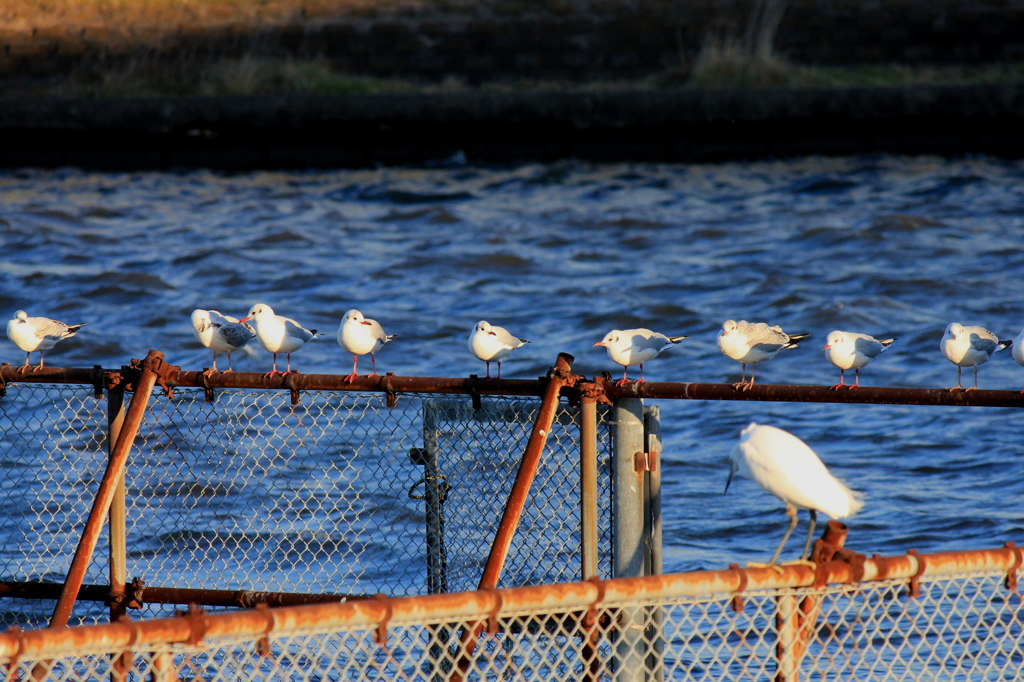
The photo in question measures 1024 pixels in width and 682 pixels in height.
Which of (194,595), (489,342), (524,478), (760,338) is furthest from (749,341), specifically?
(194,595)

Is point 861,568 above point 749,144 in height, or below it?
above

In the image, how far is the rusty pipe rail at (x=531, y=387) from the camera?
12.7ft

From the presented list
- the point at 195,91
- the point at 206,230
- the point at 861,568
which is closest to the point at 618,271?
the point at 206,230

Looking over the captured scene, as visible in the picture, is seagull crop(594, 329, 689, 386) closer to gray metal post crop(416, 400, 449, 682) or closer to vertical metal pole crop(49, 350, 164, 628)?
gray metal post crop(416, 400, 449, 682)

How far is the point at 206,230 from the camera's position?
52.9 ft

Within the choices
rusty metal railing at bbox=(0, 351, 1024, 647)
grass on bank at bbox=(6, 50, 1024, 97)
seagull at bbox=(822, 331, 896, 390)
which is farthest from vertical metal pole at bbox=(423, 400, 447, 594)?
grass on bank at bbox=(6, 50, 1024, 97)

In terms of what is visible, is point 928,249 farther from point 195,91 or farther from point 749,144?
point 195,91

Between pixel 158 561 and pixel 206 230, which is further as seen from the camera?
pixel 206 230

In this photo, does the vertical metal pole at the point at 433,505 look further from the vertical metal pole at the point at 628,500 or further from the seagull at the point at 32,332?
the seagull at the point at 32,332

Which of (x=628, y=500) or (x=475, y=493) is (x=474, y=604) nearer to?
(x=628, y=500)

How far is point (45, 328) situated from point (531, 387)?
8.41 feet

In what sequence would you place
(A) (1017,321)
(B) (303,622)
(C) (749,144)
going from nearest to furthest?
(B) (303,622), (A) (1017,321), (C) (749,144)

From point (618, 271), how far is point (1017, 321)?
4583 mm

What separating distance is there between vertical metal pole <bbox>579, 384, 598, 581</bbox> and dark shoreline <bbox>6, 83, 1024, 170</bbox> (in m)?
13.8
